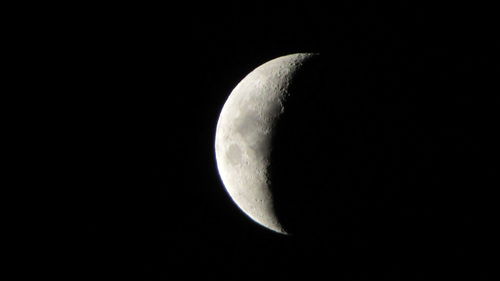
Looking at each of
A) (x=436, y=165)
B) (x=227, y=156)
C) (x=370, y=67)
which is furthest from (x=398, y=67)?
(x=227, y=156)

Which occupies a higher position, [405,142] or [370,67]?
[370,67]

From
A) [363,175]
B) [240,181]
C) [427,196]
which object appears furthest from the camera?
[240,181]

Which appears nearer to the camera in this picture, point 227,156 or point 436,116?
point 436,116

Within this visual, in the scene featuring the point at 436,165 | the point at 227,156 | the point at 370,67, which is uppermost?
the point at 370,67

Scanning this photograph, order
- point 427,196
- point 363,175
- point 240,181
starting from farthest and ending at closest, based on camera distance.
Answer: point 240,181 < point 427,196 < point 363,175

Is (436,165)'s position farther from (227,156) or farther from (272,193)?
(227,156)

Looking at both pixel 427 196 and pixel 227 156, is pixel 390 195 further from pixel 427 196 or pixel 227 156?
pixel 227 156

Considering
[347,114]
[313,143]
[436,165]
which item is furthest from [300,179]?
[436,165]
